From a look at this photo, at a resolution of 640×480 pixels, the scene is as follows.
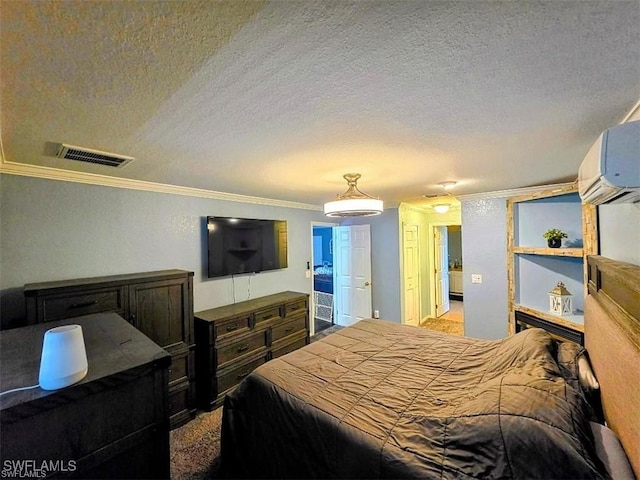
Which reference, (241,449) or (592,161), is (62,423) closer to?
(241,449)

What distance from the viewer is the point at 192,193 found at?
3230 mm

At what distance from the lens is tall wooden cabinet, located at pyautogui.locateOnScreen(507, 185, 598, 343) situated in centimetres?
266

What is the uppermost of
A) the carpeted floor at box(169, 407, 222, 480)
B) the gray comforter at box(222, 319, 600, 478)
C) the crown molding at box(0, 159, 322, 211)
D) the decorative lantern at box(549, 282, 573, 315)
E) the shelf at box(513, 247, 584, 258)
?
the crown molding at box(0, 159, 322, 211)

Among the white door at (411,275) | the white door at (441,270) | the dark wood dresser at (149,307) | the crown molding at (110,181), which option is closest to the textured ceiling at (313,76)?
the crown molding at (110,181)

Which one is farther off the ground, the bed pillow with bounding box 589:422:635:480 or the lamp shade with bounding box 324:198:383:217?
the lamp shade with bounding box 324:198:383:217

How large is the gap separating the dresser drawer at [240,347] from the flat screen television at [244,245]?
844 mm

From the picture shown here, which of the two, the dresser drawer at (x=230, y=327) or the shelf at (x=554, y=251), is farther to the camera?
the dresser drawer at (x=230, y=327)

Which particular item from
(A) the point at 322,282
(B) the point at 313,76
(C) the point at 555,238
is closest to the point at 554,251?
(C) the point at 555,238

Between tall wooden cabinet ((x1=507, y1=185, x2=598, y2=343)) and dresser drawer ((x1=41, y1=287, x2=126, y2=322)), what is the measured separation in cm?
390

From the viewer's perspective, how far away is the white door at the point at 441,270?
6.13 meters

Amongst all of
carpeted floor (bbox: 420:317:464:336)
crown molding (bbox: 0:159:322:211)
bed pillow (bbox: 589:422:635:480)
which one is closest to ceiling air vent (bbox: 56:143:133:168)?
crown molding (bbox: 0:159:322:211)

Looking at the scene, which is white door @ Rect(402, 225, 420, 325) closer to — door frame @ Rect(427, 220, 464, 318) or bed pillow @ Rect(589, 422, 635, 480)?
door frame @ Rect(427, 220, 464, 318)

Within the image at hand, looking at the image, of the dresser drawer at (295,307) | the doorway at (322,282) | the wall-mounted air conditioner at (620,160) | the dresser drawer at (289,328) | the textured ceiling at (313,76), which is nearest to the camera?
the textured ceiling at (313,76)

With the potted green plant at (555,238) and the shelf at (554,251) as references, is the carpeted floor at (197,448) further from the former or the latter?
the potted green plant at (555,238)
